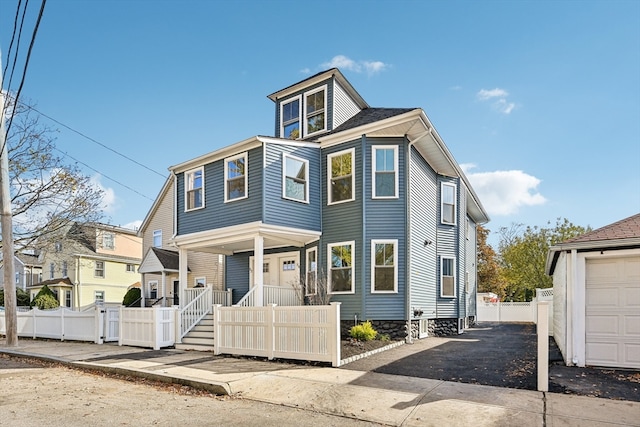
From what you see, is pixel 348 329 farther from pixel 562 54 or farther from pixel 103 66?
pixel 103 66

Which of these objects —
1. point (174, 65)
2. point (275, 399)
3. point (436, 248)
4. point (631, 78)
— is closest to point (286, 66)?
point (174, 65)

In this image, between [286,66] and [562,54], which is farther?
[286,66]

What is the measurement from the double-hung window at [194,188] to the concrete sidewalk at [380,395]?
20.5 ft

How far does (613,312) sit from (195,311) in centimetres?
1091

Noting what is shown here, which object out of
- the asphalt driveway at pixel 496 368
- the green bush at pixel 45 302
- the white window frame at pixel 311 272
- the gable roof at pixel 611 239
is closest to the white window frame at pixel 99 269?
the green bush at pixel 45 302

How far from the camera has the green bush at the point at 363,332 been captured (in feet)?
39.8

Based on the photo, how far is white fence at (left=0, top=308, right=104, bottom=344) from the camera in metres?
14.7

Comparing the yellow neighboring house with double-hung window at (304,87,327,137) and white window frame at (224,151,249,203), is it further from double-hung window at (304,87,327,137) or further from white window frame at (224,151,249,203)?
double-hung window at (304,87,327,137)

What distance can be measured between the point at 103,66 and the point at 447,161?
12.2 metres

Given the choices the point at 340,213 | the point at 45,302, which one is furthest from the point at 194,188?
the point at 45,302

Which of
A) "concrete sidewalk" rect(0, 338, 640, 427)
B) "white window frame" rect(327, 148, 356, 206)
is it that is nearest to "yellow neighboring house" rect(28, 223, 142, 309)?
"white window frame" rect(327, 148, 356, 206)

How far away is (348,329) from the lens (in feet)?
44.4

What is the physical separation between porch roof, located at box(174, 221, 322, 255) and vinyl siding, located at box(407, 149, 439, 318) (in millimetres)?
3103

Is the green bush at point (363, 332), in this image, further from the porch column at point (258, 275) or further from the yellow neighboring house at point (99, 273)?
the yellow neighboring house at point (99, 273)
